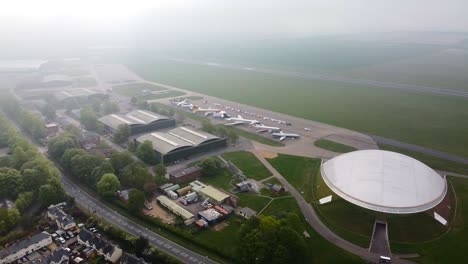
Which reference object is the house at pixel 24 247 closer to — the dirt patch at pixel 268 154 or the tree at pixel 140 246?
the tree at pixel 140 246

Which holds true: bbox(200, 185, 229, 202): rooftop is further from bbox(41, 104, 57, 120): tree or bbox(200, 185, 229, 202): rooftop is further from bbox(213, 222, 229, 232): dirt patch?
bbox(41, 104, 57, 120): tree

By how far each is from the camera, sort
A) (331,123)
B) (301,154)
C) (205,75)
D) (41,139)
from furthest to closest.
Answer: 1. (205,75)
2. (331,123)
3. (41,139)
4. (301,154)

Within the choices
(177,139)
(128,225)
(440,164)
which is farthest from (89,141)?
(440,164)

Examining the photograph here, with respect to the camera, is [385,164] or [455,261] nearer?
[455,261]

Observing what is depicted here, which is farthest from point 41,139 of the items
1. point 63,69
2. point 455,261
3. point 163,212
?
point 63,69

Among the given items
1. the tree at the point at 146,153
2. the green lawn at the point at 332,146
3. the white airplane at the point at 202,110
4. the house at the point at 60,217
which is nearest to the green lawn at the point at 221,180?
the tree at the point at 146,153

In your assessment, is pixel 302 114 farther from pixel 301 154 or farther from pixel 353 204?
pixel 353 204

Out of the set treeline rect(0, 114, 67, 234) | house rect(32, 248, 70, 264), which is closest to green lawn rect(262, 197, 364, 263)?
house rect(32, 248, 70, 264)
